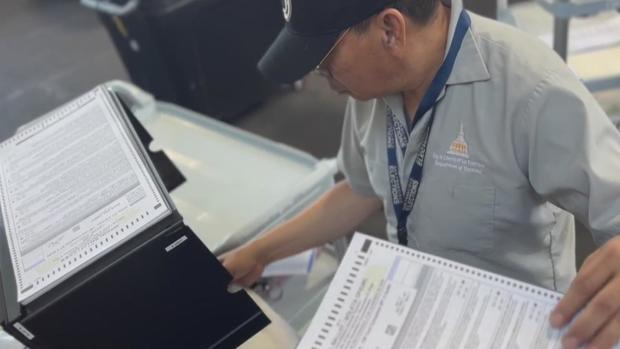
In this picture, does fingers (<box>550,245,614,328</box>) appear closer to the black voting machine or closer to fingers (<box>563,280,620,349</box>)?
fingers (<box>563,280,620,349</box>)

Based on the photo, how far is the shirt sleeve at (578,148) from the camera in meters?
0.73

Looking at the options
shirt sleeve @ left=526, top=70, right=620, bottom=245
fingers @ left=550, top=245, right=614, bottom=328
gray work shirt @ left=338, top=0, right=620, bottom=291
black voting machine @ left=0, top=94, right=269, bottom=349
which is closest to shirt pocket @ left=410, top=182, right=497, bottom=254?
gray work shirt @ left=338, top=0, right=620, bottom=291

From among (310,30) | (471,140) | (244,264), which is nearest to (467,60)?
(471,140)

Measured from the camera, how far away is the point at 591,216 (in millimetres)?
752

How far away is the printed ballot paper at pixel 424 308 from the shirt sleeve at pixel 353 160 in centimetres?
31

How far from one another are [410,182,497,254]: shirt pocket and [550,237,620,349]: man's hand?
9.0 inches

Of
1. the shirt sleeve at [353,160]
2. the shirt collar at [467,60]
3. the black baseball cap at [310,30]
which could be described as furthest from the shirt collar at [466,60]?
the shirt sleeve at [353,160]

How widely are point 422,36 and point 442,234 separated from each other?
1.06 feet

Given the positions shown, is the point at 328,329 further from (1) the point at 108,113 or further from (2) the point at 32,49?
(2) the point at 32,49

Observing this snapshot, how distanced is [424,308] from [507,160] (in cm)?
25

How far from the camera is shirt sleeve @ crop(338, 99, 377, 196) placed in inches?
41.4

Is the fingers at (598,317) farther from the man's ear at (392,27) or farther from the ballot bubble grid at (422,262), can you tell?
the man's ear at (392,27)

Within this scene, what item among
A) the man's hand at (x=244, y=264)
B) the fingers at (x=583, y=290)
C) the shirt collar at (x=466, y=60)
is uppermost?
the shirt collar at (x=466, y=60)

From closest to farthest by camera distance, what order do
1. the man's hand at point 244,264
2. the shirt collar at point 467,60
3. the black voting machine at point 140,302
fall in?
the black voting machine at point 140,302
the shirt collar at point 467,60
the man's hand at point 244,264
